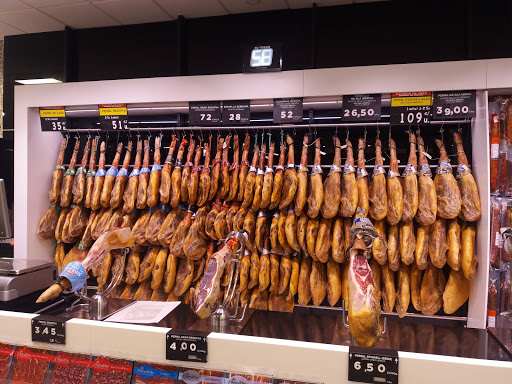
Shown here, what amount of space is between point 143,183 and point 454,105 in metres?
2.97

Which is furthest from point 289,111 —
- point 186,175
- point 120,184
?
point 120,184

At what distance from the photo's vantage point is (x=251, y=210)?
3.86 metres

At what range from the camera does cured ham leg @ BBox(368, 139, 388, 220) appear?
3.41 m

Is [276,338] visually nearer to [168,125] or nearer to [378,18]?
[168,125]

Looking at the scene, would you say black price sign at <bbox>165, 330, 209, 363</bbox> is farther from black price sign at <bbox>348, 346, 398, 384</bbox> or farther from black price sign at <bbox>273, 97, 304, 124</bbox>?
black price sign at <bbox>273, 97, 304, 124</bbox>

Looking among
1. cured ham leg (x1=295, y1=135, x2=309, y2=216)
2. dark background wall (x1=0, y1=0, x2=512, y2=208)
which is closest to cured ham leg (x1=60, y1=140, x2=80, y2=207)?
dark background wall (x1=0, y1=0, x2=512, y2=208)

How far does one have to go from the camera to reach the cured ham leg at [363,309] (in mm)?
1448

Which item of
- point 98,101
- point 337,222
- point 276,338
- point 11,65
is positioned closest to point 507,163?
point 337,222

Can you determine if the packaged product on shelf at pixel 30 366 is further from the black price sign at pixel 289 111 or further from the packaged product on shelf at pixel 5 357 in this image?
the black price sign at pixel 289 111

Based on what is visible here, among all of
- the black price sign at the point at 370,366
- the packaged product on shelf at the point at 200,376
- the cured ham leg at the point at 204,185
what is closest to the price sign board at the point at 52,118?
the cured ham leg at the point at 204,185

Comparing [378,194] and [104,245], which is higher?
[378,194]

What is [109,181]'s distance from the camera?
4.13 m

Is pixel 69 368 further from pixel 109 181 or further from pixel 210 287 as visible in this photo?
pixel 109 181

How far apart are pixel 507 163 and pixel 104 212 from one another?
3917 mm
